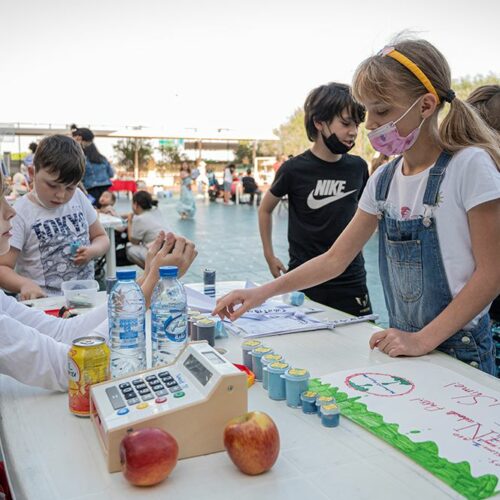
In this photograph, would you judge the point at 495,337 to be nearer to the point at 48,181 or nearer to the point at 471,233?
the point at 471,233

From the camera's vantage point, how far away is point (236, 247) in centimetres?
864

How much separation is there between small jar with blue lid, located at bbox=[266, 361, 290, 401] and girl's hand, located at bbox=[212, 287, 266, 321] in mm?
451

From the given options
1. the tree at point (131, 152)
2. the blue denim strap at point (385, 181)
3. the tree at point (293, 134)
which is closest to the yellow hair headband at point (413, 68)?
the blue denim strap at point (385, 181)

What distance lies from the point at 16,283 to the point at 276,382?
1.57 metres

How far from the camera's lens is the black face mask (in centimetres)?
262

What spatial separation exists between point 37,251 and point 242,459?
1.96 meters

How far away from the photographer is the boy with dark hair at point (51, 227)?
2545mm

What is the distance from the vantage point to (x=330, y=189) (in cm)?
273

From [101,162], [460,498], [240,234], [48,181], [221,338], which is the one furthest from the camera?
[240,234]

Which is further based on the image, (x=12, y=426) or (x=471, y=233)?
(x=471, y=233)

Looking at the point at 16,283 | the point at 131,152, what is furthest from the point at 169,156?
the point at 16,283

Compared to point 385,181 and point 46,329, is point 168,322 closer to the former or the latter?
point 46,329

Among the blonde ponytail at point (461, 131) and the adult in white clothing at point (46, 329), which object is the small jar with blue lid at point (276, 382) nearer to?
the adult in white clothing at point (46, 329)

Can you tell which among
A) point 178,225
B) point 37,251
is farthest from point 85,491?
point 178,225
